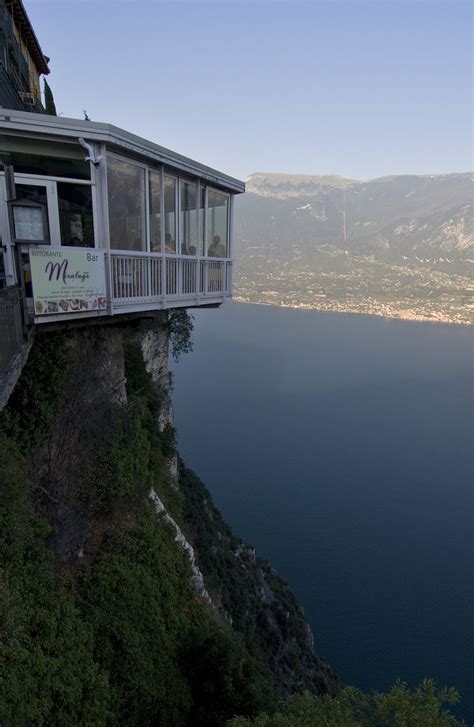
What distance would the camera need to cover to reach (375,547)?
39969mm

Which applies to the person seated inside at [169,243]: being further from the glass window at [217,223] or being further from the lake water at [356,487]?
the lake water at [356,487]

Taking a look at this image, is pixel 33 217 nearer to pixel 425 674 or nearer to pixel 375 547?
pixel 425 674

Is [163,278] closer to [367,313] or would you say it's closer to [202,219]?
[202,219]

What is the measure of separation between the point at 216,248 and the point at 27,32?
18.3 metres

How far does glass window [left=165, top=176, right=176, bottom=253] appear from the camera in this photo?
1027 centimetres

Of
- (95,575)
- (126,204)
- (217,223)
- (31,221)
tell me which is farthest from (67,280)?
(217,223)

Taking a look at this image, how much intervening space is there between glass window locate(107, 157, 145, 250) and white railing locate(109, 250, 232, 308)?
0.92ft

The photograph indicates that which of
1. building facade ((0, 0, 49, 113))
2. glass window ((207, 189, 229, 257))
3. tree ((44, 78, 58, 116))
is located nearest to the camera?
glass window ((207, 189, 229, 257))

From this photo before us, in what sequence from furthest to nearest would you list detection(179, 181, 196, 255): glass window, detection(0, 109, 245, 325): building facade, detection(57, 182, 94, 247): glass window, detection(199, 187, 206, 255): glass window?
detection(199, 187, 206, 255): glass window, detection(179, 181, 196, 255): glass window, detection(57, 182, 94, 247): glass window, detection(0, 109, 245, 325): building facade

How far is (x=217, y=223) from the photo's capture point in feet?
40.9

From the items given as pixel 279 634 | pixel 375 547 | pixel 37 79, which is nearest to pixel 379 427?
pixel 375 547

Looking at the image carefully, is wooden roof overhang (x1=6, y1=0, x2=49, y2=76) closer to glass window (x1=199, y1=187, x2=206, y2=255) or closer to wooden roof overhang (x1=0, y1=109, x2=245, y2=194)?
glass window (x1=199, y1=187, x2=206, y2=255)

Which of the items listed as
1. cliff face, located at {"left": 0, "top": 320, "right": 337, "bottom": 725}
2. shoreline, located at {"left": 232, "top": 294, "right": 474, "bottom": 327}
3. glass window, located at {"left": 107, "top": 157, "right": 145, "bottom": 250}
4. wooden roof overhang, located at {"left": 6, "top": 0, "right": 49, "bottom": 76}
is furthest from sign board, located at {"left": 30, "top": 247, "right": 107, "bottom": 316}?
shoreline, located at {"left": 232, "top": 294, "right": 474, "bottom": 327}

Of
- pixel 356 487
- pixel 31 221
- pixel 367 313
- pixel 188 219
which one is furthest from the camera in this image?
pixel 367 313
